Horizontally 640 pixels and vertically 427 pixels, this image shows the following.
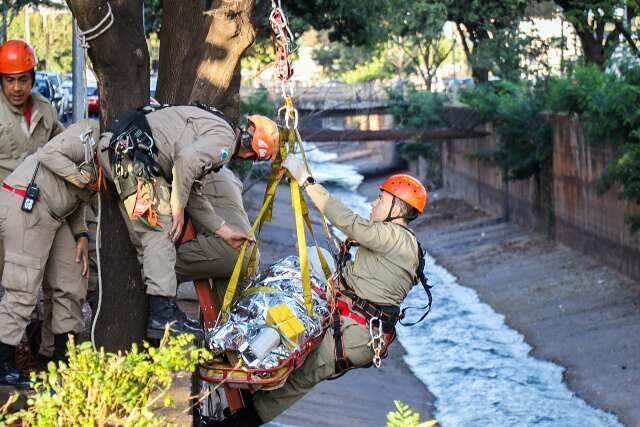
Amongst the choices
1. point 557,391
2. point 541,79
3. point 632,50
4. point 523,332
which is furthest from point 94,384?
point 541,79

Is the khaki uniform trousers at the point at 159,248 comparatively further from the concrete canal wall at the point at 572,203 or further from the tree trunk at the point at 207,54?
the concrete canal wall at the point at 572,203

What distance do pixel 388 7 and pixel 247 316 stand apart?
27.4m

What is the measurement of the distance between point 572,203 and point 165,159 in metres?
21.6

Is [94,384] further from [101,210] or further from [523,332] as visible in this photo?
[523,332]

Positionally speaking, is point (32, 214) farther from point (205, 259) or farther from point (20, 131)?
point (205, 259)

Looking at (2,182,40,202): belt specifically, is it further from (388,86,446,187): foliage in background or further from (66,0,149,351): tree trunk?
(388,86,446,187): foliage in background

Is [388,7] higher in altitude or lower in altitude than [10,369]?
higher

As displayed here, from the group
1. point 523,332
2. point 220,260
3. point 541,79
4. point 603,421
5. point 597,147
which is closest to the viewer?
point 220,260

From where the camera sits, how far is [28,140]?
8.63m

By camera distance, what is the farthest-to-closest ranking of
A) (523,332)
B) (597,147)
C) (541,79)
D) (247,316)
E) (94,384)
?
(541,79) → (597,147) → (523,332) → (247,316) → (94,384)

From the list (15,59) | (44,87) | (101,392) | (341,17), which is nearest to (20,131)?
(15,59)

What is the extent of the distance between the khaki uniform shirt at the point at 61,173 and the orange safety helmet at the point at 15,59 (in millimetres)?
602

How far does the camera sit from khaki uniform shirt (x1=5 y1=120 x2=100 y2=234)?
7898 millimetres

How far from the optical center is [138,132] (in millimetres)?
7461
